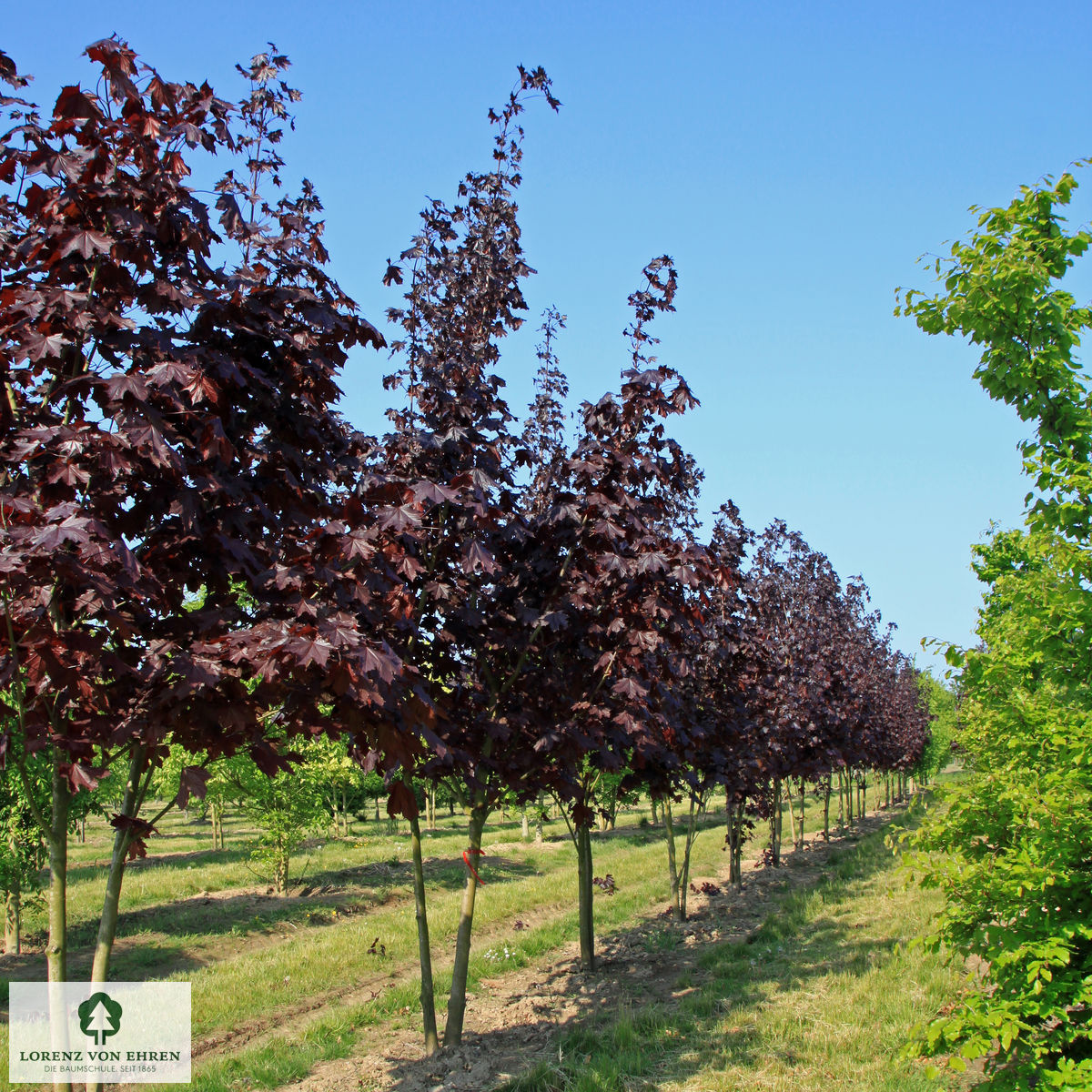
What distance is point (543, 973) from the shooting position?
1106cm

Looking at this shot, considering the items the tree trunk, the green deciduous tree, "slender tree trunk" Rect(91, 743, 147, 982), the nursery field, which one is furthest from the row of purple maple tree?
the tree trunk

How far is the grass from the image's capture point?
20.0 feet

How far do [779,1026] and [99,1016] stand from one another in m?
5.68

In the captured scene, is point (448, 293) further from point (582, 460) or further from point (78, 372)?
point (78, 372)

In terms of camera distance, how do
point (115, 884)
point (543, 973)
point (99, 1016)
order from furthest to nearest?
point (543, 973), point (99, 1016), point (115, 884)

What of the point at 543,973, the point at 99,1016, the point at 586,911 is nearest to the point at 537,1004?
the point at 586,911

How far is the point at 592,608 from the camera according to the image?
793cm

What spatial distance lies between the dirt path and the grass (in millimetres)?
502

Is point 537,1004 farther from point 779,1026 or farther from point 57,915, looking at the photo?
A: point 57,915

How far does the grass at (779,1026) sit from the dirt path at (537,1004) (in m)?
0.50

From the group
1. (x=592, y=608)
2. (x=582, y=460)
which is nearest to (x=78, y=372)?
(x=582, y=460)

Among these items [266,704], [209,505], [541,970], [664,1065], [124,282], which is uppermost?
[124,282]

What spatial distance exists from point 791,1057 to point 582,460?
5200 millimetres

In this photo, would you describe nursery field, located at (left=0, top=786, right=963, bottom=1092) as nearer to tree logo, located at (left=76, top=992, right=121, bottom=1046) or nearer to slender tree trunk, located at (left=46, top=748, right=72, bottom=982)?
tree logo, located at (left=76, top=992, right=121, bottom=1046)
